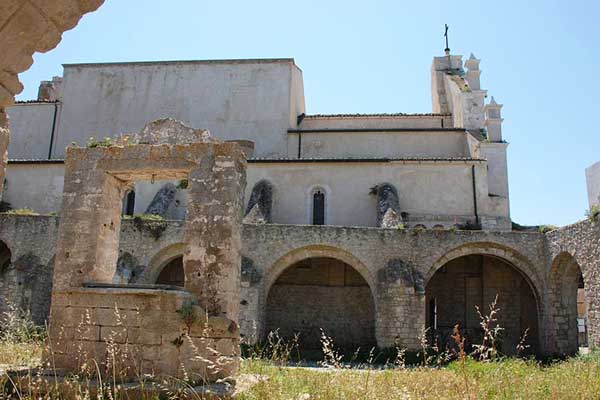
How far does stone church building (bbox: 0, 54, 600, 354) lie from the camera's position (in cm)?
1683

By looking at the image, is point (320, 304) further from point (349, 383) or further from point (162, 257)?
point (349, 383)

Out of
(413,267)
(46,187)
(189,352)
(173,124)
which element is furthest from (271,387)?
(46,187)

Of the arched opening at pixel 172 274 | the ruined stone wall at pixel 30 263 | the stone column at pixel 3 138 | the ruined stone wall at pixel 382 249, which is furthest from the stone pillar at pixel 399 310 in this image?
the stone column at pixel 3 138

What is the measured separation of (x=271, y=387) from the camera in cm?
614

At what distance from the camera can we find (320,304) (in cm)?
2059

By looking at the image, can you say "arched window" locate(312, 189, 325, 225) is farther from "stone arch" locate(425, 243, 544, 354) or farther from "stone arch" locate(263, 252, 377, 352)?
"stone arch" locate(425, 243, 544, 354)

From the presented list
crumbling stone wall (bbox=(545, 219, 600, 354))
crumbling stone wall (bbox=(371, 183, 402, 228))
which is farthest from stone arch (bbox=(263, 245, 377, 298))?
crumbling stone wall (bbox=(545, 219, 600, 354))

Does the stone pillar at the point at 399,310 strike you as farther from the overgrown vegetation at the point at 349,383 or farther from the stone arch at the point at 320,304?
the overgrown vegetation at the point at 349,383

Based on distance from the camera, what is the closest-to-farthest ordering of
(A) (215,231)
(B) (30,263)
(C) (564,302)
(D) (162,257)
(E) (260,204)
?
(A) (215,231)
(C) (564,302)
(B) (30,263)
(D) (162,257)
(E) (260,204)

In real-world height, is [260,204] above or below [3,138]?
above

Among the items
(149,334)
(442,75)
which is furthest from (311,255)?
(442,75)

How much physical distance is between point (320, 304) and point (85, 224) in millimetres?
13763

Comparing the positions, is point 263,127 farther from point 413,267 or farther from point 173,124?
point 173,124

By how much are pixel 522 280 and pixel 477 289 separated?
65.3 inches
